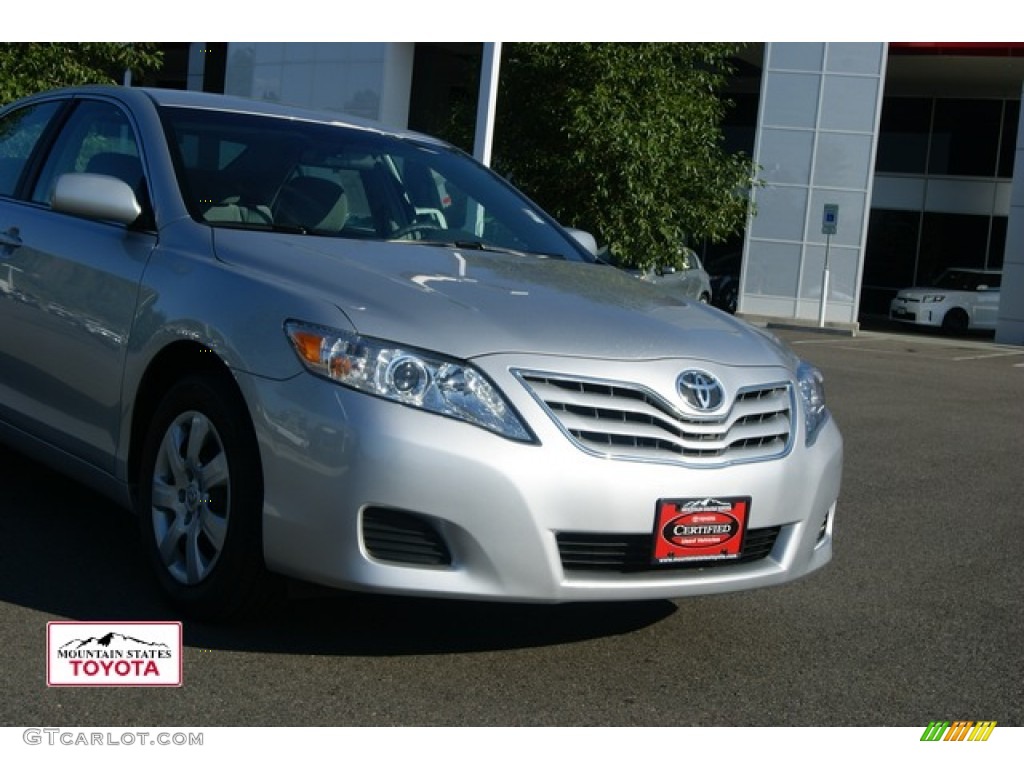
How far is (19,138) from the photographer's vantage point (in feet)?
19.9

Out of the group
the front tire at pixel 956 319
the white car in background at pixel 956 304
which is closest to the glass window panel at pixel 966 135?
the white car in background at pixel 956 304

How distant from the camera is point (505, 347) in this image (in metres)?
3.90

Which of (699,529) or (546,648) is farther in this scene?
(546,648)

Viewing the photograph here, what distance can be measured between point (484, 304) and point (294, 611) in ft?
3.80

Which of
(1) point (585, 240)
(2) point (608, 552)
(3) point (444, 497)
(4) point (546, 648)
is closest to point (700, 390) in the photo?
(2) point (608, 552)

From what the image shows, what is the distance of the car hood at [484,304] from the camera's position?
3936 millimetres

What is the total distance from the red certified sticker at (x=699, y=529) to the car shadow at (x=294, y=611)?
2.04ft

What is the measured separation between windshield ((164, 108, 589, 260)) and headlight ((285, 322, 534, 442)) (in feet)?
3.57

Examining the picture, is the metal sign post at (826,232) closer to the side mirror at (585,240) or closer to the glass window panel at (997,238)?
the glass window panel at (997,238)

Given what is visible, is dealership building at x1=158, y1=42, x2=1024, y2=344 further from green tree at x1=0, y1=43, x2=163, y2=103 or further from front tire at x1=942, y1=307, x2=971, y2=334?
green tree at x1=0, y1=43, x2=163, y2=103

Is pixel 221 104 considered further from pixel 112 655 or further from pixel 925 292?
pixel 925 292

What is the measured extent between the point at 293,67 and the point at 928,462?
81.7ft
